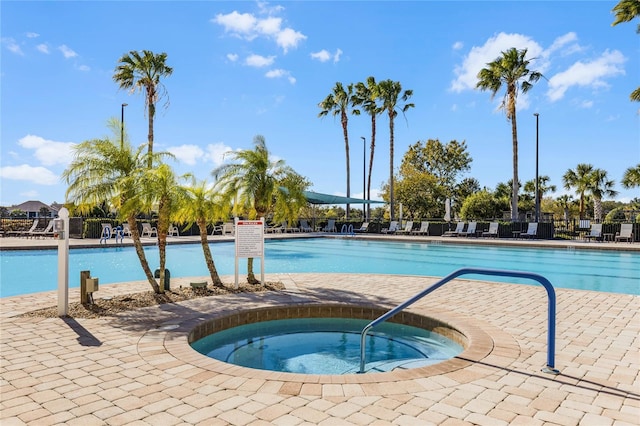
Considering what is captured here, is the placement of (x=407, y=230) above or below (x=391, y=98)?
below

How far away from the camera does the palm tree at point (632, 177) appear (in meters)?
23.1

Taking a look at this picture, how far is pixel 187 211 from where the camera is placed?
695 cm

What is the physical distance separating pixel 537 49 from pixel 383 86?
377 inches

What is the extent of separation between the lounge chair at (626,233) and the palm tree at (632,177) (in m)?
6.43

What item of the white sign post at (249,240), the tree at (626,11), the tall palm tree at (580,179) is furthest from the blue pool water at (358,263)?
the tall palm tree at (580,179)

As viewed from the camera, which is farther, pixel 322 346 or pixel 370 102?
pixel 370 102

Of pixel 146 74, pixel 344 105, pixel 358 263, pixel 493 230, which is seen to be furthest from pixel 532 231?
pixel 146 74

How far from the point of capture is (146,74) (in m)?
21.8

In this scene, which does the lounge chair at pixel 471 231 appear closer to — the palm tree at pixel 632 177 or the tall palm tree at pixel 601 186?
the palm tree at pixel 632 177

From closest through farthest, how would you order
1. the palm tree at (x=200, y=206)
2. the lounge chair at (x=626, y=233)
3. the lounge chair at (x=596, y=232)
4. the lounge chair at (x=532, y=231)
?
the palm tree at (x=200, y=206)
the lounge chair at (x=626, y=233)
the lounge chair at (x=596, y=232)
the lounge chair at (x=532, y=231)

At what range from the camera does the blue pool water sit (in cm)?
1020

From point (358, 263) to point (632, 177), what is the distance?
64.3 feet

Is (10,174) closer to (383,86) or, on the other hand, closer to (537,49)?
(383,86)

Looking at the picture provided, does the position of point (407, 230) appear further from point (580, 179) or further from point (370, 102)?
point (580, 179)
